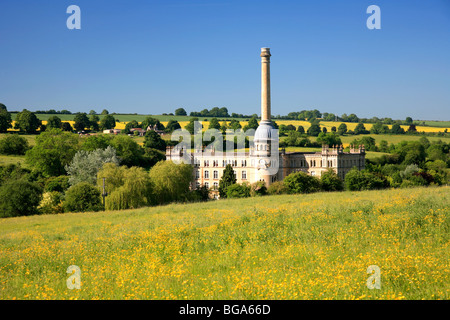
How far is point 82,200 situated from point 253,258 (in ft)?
123

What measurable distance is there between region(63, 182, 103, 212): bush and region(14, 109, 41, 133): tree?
7881cm

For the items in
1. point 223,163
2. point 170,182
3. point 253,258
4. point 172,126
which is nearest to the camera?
point 253,258

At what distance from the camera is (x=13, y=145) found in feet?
329

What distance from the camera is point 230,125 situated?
164m

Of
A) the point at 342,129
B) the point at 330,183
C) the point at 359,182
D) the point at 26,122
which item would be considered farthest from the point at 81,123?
the point at 342,129

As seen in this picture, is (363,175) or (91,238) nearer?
(91,238)

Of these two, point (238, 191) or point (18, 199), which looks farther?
point (238, 191)

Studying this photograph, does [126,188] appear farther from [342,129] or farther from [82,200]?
[342,129]

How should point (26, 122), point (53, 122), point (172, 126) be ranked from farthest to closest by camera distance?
point (172, 126) < point (53, 122) < point (26, 122)

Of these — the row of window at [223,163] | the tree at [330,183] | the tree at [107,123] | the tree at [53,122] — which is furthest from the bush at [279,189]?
the tree at [107,123]
